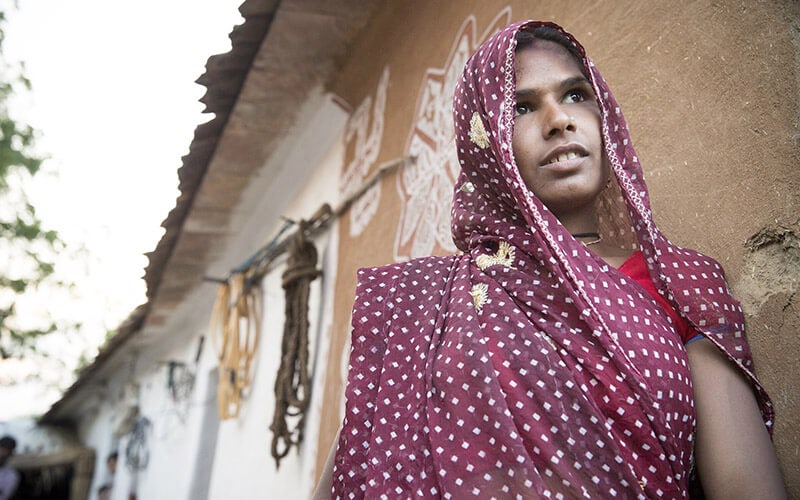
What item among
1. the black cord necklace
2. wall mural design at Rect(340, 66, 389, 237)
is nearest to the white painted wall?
wall mural design at Rect(340, 66, 389, 237)

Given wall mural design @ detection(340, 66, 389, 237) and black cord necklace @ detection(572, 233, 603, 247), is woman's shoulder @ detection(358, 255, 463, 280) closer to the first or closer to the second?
black cord necklace @ detection(572, 233, 603, 247)

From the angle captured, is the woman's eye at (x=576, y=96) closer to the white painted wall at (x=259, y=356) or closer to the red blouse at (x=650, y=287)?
the red blouse at (x=650, y=287)

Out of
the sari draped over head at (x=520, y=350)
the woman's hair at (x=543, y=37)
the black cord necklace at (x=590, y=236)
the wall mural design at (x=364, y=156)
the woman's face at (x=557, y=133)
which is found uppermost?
the wall mural design at (x=364, y=156)

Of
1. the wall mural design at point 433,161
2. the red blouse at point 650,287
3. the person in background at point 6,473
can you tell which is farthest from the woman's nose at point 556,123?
the person in background at point 6,473

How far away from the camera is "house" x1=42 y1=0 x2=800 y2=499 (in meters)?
1.23

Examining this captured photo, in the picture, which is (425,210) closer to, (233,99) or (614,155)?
(614,155)

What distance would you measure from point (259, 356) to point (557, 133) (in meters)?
3.82

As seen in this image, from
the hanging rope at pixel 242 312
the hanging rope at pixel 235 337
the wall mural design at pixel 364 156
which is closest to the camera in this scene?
the wall mural design at pixel 364 156

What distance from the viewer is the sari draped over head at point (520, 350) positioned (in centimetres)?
96

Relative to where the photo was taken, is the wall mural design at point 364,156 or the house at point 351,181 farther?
the wall mural design at point 364,156

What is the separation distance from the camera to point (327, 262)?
12.5 feet

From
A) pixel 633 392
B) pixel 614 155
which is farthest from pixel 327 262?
pixel 633 392

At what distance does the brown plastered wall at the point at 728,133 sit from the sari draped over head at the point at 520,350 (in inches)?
3.0

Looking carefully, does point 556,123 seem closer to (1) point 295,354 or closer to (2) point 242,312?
(1) point 295,354
